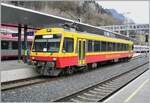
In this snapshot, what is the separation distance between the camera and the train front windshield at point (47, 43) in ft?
57.7

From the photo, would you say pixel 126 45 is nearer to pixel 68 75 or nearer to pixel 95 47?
pixel 95 47

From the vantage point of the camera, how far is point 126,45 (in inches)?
1457

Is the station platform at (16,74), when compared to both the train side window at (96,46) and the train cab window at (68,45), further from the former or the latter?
the train side window at (96,46)

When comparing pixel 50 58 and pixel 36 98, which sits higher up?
pixel 50 58

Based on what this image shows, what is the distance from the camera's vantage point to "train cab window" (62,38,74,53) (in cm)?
1780

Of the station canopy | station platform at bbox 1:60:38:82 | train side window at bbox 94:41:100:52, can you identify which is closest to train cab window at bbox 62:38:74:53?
the station canopy

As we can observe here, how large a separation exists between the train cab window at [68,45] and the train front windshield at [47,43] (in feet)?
1.44

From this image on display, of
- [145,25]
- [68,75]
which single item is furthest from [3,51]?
[145,25]

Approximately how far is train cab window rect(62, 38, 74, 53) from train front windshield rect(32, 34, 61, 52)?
1.44 ft

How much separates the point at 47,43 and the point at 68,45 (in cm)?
126

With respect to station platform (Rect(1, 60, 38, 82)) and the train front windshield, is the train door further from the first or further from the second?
station platform (Rect(1, 60, 38, 82))

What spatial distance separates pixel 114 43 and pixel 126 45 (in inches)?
303

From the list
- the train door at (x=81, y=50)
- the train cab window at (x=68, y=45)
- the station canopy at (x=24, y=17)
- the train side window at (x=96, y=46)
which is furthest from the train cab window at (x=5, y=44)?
the train cab window at (x=68, y=45)

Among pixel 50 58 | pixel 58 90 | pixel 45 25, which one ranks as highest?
pixel 45 25
